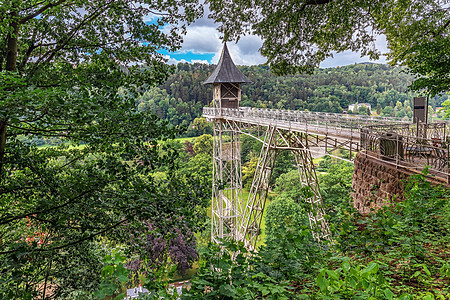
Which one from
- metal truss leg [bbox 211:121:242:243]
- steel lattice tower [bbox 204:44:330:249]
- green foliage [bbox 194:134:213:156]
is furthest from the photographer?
green foliage [bbox 194:134:213:156]

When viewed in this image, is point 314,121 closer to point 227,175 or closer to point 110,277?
point 227,175

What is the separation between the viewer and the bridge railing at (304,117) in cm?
880

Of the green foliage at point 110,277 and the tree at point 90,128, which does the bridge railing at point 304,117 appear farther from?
the green foliage at point 110,277

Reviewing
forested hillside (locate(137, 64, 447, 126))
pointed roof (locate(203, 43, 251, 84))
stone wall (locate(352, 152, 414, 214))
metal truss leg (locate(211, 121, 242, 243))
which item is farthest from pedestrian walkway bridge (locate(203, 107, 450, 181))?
forested hillside (locate(137, 64, 447, 126))

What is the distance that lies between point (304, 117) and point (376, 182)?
3691 mm

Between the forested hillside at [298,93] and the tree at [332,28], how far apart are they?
4131 centimetres

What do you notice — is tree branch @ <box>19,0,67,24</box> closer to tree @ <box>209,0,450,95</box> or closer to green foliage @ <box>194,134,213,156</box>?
tree @ <box>209,0,450,95</box>

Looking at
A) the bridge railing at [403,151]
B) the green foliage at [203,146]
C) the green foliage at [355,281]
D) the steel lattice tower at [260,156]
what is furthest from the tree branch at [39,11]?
the green foliage at [203,146]

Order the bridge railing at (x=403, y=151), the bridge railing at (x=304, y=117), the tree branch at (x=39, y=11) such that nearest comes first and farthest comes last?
the tree branch at (x=39, y=11)
the bridge railing at (x=403, y=151)
the bridge railing at (x=304, y=117)

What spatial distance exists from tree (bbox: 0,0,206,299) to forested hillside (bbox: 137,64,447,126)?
147ft

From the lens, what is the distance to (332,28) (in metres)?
7.05

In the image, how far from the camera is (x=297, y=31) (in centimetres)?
720

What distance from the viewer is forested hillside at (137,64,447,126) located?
5075 cm

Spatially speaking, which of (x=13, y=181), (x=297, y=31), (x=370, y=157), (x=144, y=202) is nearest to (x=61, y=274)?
(x=13, y=181)
